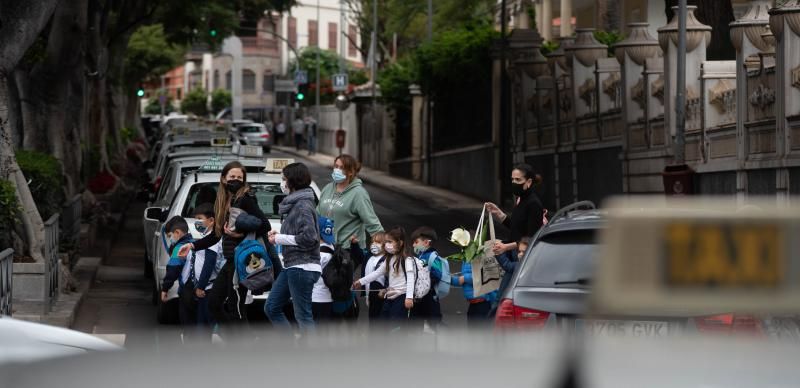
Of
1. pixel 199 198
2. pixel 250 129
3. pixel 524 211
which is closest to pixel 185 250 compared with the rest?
pixel 524 211

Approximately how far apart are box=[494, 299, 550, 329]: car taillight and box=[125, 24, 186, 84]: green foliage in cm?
5619

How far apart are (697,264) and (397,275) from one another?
939 centimetres

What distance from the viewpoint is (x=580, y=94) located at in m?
30.2

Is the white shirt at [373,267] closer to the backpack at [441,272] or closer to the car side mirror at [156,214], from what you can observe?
the backpack at [441,272]

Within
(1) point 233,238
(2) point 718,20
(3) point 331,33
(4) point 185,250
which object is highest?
(3) point 331,33

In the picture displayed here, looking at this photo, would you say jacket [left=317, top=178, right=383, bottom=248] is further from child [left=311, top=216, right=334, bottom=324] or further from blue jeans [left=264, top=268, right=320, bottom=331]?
blue jeans [left=264, top=268, right=320, bottom=331]

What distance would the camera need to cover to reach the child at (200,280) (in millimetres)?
11320

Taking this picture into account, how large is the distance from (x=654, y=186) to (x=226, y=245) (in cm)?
1553

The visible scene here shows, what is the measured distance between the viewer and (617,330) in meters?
2.16

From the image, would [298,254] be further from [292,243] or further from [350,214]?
[350,214]

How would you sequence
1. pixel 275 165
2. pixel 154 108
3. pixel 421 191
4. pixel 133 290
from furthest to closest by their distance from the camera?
pixel 154 108 → pixel 421 191 → pixel 133 290 → pixel 275 165

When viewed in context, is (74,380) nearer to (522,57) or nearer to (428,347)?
(428,347)

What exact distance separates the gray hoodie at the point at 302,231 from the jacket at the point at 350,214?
780mm

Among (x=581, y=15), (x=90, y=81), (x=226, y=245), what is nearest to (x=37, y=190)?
(x=226, y=245)
